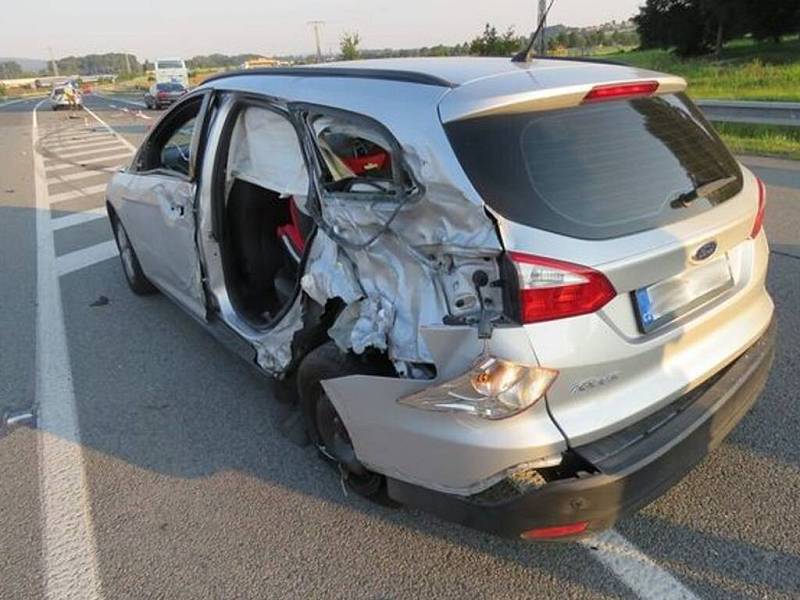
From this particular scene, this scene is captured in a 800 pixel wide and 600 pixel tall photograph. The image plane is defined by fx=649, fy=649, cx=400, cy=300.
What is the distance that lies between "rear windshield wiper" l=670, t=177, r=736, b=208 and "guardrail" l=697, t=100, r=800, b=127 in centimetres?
855

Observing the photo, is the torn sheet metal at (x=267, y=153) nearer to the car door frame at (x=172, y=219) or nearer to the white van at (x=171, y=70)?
the car door frame at (x=172, y=219)

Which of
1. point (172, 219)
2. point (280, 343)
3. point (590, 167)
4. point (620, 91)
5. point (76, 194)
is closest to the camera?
point (590, 167)

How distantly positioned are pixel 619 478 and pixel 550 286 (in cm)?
64

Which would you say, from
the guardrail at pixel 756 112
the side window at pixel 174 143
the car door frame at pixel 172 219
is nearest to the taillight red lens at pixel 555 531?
the car door frame at pixel 172 219

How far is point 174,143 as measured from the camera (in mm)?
4578

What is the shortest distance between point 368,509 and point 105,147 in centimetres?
1683

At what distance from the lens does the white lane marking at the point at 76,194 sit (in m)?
10.2

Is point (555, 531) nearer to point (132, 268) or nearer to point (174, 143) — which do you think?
point (174, 143)

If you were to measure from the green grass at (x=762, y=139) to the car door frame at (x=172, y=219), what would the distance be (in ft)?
24.7

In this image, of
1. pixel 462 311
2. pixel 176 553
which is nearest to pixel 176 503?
pixel 176 553

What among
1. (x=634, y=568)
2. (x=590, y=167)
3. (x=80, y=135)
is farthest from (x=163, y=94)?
(x=634, y=568)

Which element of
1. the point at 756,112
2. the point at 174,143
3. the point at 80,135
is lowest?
the point at 80,135

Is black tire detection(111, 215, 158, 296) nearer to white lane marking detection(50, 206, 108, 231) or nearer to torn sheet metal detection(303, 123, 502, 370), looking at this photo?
white lane marking detection(50, 206, 108, 231)

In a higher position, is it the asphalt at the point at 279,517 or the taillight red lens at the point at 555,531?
the taillight red lens at the point at 555,531
